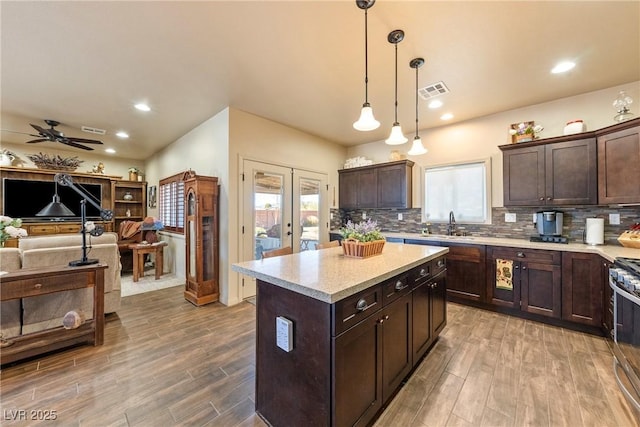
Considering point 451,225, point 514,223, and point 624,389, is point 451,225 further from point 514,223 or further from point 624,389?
point 624,389

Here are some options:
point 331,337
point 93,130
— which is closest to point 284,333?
point 331,337

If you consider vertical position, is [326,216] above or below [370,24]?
below

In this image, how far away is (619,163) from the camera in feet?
8.46

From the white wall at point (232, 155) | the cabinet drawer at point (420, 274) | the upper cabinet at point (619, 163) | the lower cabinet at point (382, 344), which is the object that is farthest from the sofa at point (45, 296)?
the upper cabinet at point (619, 163)

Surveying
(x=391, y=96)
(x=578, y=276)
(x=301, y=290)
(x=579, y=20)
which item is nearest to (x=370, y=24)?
(x=391, y=96)

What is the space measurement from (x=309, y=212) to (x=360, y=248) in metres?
2.81

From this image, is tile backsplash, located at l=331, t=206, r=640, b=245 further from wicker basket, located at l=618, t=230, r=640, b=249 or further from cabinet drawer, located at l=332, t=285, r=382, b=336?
cabinet drawer, located at l=332, t=285, r=382, b=336

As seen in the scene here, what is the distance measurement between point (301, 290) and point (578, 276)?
324 centimetres

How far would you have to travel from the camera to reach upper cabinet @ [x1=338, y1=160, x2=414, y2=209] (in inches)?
176

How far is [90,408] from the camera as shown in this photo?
1.66 meters

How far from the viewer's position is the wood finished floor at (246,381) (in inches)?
63.0

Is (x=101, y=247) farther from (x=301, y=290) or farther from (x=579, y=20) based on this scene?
(x=579, y=20)

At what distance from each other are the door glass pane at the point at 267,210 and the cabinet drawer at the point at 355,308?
107 inches

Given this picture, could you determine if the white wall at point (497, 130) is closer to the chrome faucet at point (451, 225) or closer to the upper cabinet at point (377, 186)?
the upper cabinet at point (377, 186)
